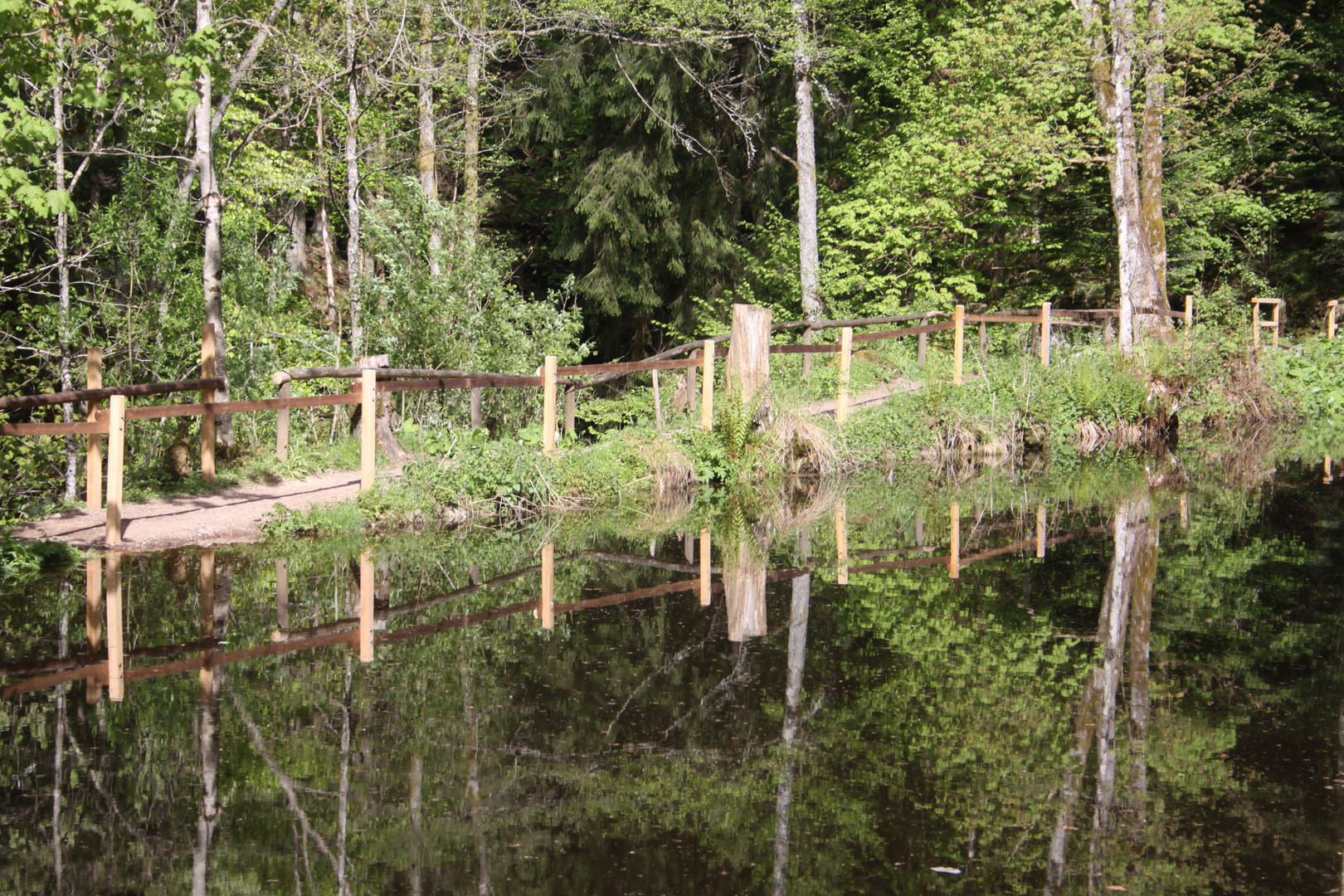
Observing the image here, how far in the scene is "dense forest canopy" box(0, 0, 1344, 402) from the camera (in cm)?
1644

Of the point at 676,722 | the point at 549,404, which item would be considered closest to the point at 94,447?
the point at 549,404

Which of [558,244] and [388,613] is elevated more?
[558,244]

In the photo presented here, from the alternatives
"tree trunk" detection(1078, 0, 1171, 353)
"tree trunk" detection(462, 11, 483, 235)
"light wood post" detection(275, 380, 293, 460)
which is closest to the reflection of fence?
"light wood post" detection(275, 380, 293, 460)

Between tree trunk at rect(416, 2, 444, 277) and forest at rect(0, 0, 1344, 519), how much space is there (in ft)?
0.32

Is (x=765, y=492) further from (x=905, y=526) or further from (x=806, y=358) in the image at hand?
(x=806, y=358)

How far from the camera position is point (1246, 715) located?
6695mm

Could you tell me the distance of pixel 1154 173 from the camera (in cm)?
2278

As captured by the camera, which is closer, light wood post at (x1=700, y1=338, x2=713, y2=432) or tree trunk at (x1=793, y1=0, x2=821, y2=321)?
light wood post at (x1=700, y1=338, x2=713, y2=432)

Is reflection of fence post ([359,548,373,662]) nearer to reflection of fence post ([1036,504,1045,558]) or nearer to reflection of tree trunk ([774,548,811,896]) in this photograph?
reflection of tree trunk ([774,548,811,896])

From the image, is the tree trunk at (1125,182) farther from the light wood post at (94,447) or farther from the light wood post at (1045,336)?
the light wood post at (94,447)

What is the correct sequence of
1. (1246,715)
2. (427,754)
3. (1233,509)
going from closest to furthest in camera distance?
(427,754)
(1246,715)
(1233,509)

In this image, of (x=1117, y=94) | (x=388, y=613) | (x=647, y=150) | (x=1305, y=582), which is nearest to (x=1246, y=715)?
(x=1305, y=582)

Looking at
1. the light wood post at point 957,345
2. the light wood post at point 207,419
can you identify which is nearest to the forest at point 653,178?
the light wood post at point 207,419

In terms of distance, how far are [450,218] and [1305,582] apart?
12.9 metres
